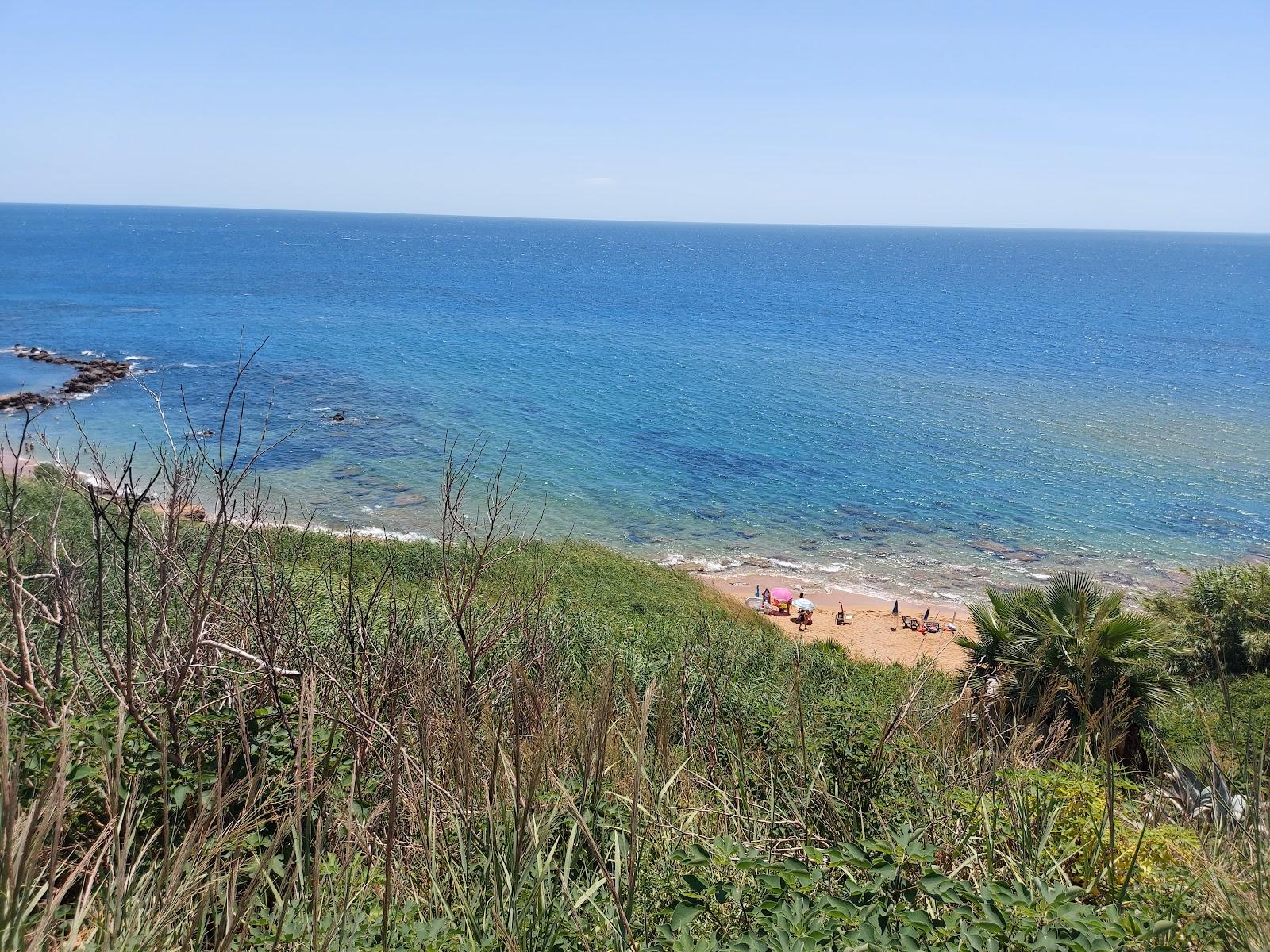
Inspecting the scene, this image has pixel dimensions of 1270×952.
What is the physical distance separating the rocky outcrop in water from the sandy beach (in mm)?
32869

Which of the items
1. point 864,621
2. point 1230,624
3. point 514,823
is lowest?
point 864,621

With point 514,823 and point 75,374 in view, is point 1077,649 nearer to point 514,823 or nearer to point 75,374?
point 514,823

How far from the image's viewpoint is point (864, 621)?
26438mm

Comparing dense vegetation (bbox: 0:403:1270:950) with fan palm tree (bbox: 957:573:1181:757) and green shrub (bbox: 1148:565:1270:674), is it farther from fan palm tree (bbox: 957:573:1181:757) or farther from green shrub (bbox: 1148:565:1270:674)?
green shrub (bbox: 1148:565:1270:674)

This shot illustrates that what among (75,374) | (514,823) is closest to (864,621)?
(514,823)

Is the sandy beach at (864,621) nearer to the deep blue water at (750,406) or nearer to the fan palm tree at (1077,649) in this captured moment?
the deep blue water at (750,406)

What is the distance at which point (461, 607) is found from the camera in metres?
5.24

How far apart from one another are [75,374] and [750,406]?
131ft

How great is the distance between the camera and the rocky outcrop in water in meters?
36.7

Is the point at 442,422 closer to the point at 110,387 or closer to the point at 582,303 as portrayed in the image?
the point at 110,387

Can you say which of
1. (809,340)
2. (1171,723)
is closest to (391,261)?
(809,340)

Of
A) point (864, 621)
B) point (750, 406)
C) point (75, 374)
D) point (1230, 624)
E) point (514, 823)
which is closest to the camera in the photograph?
point (514, 823)

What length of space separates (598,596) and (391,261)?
12671 cm

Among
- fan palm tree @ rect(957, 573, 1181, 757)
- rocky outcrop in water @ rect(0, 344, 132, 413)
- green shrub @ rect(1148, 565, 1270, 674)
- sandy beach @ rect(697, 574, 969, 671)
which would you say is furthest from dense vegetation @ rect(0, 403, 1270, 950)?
rocky outcrop in water @ rect(0, 344, 132, 413)
